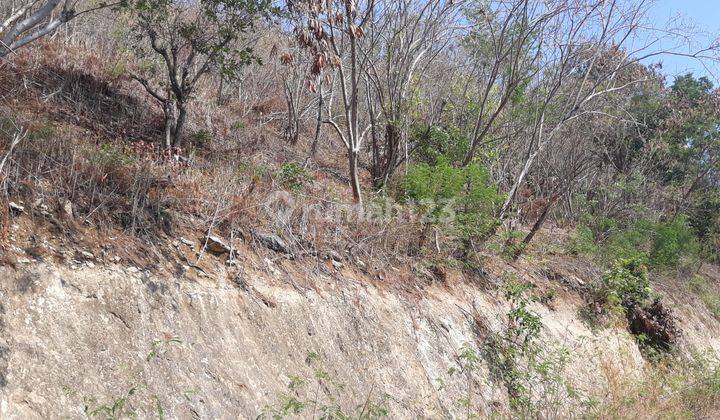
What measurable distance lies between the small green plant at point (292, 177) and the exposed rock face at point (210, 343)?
1.87 m

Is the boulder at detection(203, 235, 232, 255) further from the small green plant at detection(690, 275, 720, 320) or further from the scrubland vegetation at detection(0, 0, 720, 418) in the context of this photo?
the small green plant at detection(690, 275, 720, 320)

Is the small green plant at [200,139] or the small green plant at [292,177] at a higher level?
the small green plant at [292,177]

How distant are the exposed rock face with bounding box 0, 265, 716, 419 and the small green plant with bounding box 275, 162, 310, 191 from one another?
1869 millimetres

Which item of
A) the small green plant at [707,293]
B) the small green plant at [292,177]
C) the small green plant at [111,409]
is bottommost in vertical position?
the small green plant at [111,409]

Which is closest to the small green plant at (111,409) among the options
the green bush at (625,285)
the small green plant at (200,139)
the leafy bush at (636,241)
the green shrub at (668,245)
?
the small green plant at (200,139)

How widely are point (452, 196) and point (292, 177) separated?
229cm

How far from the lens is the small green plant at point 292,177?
27.2ft

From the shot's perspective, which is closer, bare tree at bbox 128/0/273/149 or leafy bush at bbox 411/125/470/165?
bare tree at bbox 128/0/273/149

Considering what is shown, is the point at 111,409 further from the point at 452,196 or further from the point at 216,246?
the point at 452,196

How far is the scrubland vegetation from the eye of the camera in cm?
616

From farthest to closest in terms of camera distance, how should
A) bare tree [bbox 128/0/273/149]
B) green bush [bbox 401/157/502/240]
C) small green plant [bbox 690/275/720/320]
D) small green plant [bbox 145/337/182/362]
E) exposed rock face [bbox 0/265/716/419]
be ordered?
small green plant [bbox 690/275/720/320]
green bush [bbox 401/157/502/240]
bare tree [bbox 128/0/273/149]
small green plant [bbox 145/337/182/362]
exposed rock face [bbox 0/265/716/419]

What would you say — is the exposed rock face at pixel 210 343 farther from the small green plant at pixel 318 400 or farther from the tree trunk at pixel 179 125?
the tree trunk at pixel 179 125

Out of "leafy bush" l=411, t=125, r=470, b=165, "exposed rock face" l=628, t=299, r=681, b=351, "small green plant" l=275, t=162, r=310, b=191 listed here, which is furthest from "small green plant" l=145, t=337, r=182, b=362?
"exposed rock face" l=628, t=299, r=681, b=351

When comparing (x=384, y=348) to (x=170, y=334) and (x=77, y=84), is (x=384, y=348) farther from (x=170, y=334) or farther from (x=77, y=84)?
(x=77, y=84)
